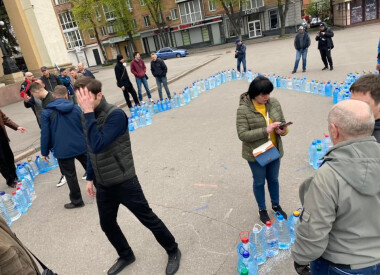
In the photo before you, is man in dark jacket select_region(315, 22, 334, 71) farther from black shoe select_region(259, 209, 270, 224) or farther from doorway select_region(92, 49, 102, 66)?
doorway select_region(92, 49, 102, 66)

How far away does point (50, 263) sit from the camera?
3.60 meters

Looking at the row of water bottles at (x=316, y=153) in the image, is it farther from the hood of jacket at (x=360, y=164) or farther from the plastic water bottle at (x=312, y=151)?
the hood of jacket at (x=360, y=164)

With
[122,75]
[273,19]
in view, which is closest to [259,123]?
[122,75]

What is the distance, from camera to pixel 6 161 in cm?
564

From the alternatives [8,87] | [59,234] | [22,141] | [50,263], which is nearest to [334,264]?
[50,263]

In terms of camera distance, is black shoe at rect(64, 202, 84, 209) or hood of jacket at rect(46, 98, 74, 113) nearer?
hood of jacket at rect(46, 98, 74, 113)

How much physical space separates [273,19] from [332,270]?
42.0 metres

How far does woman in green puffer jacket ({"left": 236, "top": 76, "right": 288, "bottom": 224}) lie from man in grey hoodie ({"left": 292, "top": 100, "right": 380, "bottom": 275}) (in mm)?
1326

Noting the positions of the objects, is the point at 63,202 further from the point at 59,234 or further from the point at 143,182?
the point at 143,182

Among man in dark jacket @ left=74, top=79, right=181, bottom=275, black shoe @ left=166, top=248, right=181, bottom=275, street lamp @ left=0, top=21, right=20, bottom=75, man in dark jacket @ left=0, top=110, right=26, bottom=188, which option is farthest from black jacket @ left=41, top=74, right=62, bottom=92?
street lamp @ left=0, top=21, right=20, bottom=75

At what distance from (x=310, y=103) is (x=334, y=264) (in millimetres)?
6903

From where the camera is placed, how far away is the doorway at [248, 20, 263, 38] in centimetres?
3922

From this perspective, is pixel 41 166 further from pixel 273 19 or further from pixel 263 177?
pixel 273 19

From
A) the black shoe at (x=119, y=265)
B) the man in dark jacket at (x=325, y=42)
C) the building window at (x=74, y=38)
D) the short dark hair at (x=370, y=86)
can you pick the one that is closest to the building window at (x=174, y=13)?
the building window at (x=74, y=38)
